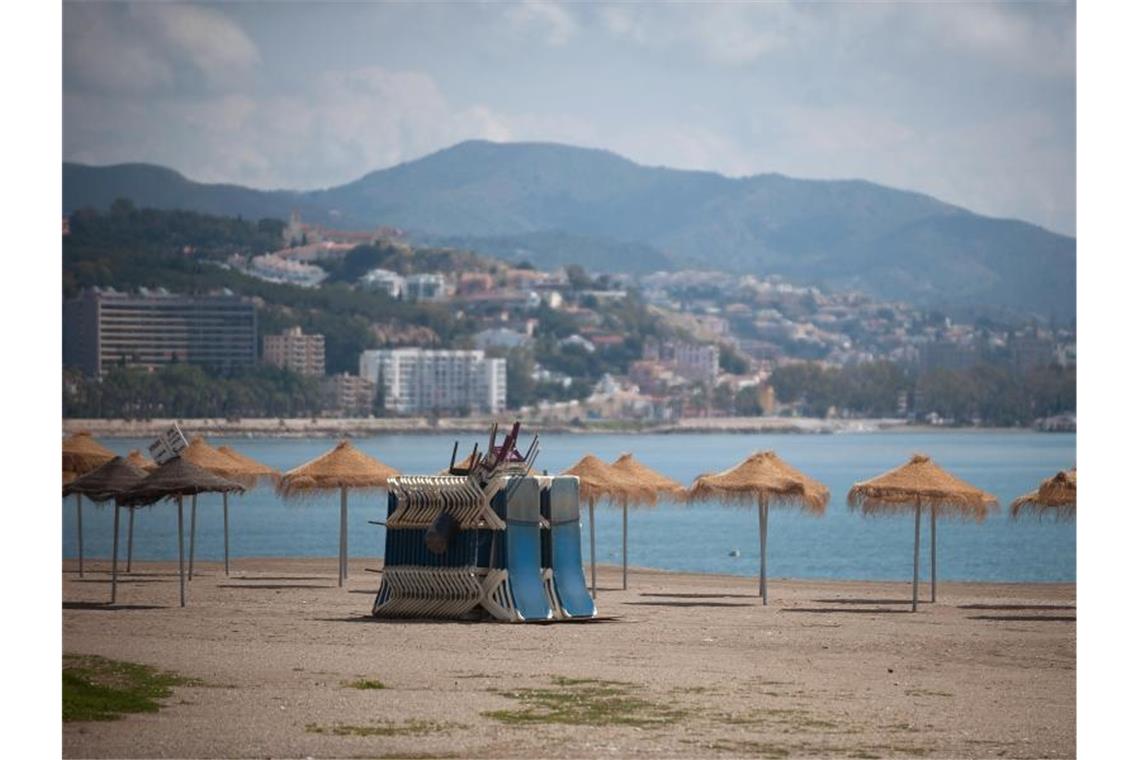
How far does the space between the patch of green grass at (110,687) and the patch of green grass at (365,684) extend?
790mm

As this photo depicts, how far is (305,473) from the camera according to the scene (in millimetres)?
17719

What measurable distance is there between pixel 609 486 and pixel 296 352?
106 m

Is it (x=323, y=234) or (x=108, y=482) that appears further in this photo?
(x=323, y=234)

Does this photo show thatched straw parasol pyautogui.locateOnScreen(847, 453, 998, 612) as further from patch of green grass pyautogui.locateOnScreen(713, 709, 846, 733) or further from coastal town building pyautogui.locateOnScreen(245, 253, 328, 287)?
coastal town building pyautogui.locateOnScreen(245, 253, 328, 287)

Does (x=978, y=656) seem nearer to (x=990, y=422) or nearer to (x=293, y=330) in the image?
(x=293, y=330)

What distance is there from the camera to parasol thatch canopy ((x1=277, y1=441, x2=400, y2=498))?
57.3 feet

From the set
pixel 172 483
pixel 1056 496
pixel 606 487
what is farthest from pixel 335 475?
pixel 1056 496

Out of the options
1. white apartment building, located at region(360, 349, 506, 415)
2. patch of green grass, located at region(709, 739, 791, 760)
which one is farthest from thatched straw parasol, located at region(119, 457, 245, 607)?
white apartment building, located at region(360, 349, 506, 415)

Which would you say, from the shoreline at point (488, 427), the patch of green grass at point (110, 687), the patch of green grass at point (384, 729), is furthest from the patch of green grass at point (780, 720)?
the shoreline at point (488, 427)

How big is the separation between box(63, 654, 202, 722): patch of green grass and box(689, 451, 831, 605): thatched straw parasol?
22.4ft

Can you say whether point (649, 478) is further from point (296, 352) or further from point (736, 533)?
point (296, 352)

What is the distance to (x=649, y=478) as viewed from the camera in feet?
59.4
